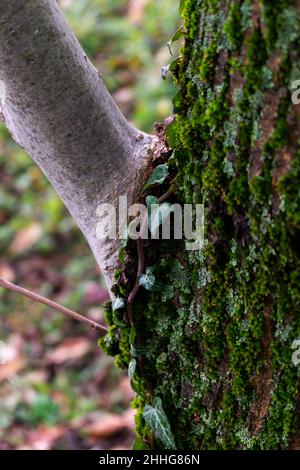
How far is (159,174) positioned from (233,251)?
22 centimetres

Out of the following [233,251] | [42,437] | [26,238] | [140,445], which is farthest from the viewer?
[26,238]

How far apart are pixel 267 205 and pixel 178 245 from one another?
0.74 feet

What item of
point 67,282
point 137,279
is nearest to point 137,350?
point 137,279

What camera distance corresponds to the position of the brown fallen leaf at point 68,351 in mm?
2650

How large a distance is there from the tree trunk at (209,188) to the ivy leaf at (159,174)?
2 centimetres

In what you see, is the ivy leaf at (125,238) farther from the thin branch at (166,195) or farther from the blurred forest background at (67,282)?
the blurred forest background at (67,282)

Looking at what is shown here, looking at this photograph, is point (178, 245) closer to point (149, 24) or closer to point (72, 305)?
point (72, 305)

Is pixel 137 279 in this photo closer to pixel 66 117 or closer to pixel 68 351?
pixel 66 117

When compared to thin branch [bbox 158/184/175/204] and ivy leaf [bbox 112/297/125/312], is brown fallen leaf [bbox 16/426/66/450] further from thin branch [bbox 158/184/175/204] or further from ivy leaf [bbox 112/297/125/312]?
thin branch [bbox 158/184/175/204]

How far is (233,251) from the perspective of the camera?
3.03 ft

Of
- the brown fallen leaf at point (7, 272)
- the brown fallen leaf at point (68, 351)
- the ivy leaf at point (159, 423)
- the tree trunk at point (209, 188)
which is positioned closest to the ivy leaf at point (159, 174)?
the tree trunk at point (209, 188)

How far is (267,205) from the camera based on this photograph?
85 cm

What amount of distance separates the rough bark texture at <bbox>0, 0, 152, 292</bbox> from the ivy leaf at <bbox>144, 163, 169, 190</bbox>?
6 centimetres

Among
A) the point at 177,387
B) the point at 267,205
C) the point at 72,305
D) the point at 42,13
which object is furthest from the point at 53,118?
the point at 72,305
